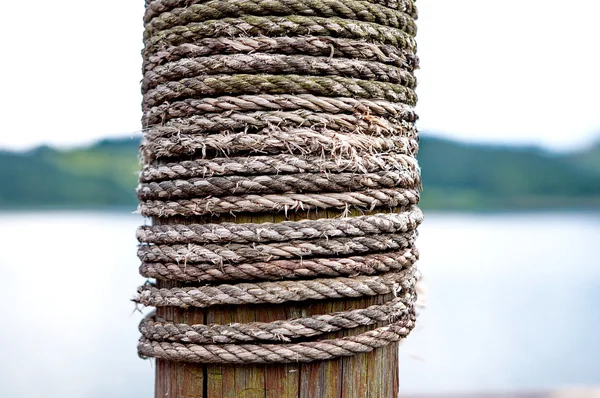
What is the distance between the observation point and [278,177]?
1230 mm

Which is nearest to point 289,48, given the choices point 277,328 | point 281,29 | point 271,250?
point 281,29

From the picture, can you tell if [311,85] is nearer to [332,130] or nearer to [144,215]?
[332,130]

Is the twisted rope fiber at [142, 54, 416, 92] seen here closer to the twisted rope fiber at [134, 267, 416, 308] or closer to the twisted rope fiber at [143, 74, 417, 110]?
the twisted rope fiber at [143, 74, 417, 110]

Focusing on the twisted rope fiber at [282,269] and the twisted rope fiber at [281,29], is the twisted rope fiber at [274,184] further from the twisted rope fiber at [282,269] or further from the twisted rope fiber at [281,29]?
the twisted rope fiber at [281,29]

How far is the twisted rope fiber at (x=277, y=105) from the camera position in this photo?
1.25 metres

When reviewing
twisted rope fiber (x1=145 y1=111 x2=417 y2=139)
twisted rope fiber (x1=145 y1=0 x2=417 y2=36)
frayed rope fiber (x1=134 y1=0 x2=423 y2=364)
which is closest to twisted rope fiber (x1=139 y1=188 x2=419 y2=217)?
frayed rope fiber (x1=134 y1=0 x2=423 y2=364)

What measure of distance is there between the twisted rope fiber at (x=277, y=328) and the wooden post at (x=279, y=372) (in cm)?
2

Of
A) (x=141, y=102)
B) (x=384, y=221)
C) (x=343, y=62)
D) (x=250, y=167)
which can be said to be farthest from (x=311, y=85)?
(x=141, y=102)

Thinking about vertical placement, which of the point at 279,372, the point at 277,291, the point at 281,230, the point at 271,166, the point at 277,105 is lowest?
the point at 279,372

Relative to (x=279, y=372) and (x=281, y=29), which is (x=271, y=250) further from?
(x=281, y=29)

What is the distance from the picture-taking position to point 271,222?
125cm

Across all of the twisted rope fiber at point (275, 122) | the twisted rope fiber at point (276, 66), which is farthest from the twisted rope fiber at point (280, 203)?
the twisted rope fiber at point (276, 66)

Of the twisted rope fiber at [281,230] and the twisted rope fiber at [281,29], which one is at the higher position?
the twisted rope fiber at [281,29]

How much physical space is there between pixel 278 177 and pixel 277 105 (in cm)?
14
